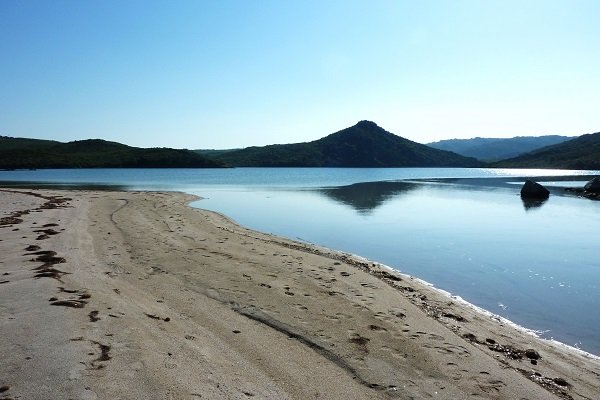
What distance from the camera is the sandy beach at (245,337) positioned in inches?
249

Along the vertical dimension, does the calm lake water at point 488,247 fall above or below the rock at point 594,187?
below

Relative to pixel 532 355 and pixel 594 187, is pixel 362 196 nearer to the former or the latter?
pixel 594 187

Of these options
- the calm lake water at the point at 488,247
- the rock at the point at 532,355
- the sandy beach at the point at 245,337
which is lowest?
the calm lake water at the point at 488,247

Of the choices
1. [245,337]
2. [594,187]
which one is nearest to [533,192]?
[594,187]

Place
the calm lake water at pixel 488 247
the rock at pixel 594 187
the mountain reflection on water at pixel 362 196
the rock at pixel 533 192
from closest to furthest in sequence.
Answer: the calm lake water at pixel 488 247, the mountain reflection on water at pixel 362 196, the rock at pixel 533 192, the rock at pixel 594 187

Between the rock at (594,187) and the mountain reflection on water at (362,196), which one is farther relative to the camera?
the rock at (594,187)

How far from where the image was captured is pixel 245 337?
8.30m

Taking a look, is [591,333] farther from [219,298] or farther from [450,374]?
[219,298]

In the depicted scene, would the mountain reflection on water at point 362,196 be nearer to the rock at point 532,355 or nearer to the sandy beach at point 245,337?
the sandy beach at point 245,337

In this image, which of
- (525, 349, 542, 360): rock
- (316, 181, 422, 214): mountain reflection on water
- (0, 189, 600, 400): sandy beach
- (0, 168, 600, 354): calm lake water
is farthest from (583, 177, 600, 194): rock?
(525, 349, 542, 360): rock

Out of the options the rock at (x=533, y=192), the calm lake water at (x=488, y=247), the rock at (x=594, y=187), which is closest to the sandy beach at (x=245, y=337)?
the calm lake water at (x=488, y=247)

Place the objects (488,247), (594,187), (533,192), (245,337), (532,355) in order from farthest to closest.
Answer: (594,187) < (533,192) < (488,247) < (532,355) < (245,337)

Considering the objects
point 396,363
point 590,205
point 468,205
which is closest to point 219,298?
point 396,363

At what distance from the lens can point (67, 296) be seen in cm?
962
